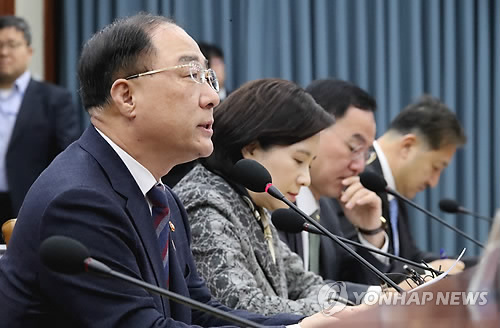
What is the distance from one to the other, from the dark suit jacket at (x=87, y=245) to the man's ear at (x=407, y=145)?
2205 mm

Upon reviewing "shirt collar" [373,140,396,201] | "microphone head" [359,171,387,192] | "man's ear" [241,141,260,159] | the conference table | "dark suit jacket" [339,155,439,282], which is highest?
the conference table

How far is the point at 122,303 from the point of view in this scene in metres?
1.46

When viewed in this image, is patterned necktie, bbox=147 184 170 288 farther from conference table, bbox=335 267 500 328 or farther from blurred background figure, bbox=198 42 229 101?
blurred background figure, bbox=198 42 229 101

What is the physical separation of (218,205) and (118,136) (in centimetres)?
50

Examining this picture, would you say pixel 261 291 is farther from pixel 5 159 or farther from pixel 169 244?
pixel 5 159

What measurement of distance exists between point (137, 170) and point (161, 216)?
0.11m

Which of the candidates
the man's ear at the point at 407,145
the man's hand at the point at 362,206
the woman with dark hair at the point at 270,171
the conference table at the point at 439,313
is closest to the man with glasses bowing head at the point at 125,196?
the woman with dark hair at the point at 270,171

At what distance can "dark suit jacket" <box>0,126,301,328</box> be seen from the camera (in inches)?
57.4

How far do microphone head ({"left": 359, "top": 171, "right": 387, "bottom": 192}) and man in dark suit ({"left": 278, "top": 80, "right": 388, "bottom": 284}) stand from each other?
24 cm

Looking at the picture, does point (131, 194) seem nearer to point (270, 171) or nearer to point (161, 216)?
point (161, 216)

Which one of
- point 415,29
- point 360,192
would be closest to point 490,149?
point 415,29

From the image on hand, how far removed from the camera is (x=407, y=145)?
3.71 metres

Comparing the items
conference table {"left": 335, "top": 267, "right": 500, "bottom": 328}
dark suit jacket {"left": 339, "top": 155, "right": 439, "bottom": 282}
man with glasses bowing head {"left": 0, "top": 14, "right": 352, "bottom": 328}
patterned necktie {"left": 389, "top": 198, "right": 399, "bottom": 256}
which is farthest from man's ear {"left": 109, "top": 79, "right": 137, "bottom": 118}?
patterned necktie {"left": 389, "top": 198, "right": 399, "bottom": 256}

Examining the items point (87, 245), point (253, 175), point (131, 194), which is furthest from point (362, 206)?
point (87, 245)
